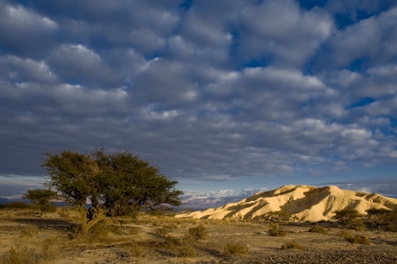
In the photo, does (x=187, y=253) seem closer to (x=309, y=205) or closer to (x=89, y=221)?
(x=89, y=221)

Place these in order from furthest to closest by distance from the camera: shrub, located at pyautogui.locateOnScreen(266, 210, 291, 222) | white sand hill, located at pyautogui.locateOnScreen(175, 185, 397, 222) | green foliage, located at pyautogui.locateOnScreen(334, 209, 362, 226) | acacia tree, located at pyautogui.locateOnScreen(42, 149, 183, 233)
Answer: white sand hill, located at pyautogui.locateOnScreen(175, 185, 397, 222), shrub, located at pyautogui.locateOnScreen(266, 210, 291, 222), green foliage, located at pyautogui.locateOnScreen(334, 209, 362, 226), acacia tree, located at pyautogui.locateOnScreen(42, 149, 183, 233)

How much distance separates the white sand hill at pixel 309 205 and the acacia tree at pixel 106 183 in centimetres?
5069

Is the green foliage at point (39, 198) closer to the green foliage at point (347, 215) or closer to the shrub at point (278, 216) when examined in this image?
the shrub at point (278, 216)

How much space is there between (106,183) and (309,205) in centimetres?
6778

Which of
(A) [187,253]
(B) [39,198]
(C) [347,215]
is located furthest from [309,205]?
(A) [187,253]

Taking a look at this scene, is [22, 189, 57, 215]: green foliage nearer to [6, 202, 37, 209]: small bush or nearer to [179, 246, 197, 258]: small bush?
[6, 202, 37, 209]: small bush

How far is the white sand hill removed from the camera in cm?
6800

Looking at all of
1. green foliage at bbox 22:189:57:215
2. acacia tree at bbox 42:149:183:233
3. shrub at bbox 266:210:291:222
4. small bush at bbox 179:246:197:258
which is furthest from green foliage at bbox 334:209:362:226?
green foliage at bbox 22:189:57:215

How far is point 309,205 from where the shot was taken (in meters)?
76.4

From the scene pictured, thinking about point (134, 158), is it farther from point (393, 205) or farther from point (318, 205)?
point (393, 205)

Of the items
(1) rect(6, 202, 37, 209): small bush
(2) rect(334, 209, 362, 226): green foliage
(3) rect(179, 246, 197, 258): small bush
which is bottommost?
(3) rect(179, 246, 197, 258): small bush

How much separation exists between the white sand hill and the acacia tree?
5069 cm

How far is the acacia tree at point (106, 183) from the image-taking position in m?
19.6

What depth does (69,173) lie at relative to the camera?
66.7 ft
